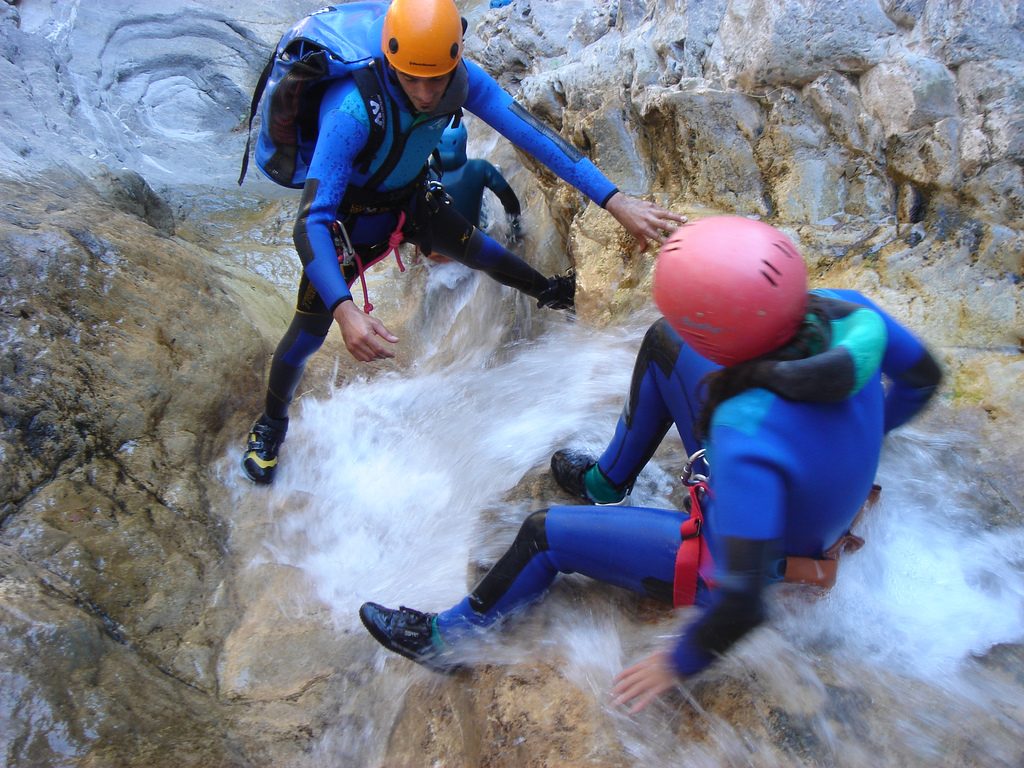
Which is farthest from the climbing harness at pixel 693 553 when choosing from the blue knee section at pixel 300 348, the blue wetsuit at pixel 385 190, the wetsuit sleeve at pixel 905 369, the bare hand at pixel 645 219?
the blue knee section at pixel 300 348

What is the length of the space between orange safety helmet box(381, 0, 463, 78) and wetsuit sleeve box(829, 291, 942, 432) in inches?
62.6

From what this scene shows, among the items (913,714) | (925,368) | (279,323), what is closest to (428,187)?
(279,323)

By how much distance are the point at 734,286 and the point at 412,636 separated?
56.3 inches

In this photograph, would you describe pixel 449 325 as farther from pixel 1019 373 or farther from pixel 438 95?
pixel 1019 373

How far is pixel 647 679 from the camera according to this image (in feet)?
5.20

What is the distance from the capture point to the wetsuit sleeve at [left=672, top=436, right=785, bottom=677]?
1.41 meters

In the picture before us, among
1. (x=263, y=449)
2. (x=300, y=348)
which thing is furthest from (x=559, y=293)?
(x=263, y=449)

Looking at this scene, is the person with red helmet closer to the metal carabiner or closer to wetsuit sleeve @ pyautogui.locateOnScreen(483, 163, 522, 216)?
the metal carabiner

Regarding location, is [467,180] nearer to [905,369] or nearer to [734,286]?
[905,369]

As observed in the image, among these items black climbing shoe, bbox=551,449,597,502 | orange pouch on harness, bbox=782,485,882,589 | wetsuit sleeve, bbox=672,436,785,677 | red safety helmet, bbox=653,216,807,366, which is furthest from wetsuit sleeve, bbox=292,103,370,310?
orange pouch on harness, bbox=782,485,882,589

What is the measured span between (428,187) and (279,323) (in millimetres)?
1743

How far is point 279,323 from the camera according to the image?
4.54m

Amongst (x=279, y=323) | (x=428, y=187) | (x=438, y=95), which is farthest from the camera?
(x=279, y=323)

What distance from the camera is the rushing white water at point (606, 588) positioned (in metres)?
1.71
